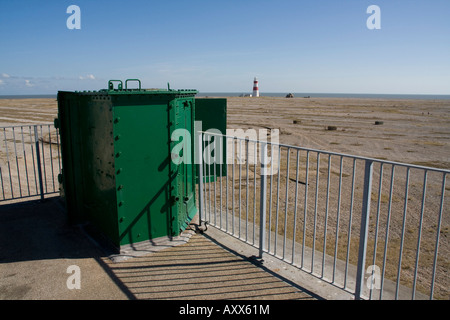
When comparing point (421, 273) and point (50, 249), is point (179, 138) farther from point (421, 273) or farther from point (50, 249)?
point (421, 273)

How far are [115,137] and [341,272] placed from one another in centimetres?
336

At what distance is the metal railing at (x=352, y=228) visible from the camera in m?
3.34

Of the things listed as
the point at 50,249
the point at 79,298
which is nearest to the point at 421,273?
the point at 79,298

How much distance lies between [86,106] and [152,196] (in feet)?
5.39

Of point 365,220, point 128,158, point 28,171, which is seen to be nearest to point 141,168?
point 128,158

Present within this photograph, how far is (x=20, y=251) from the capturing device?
15.4ft

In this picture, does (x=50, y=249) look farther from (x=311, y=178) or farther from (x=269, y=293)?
(x=311, y=178)


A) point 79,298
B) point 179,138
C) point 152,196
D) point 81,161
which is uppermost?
point 179,138

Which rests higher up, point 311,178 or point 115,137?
point 115,137

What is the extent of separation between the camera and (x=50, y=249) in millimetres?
4777

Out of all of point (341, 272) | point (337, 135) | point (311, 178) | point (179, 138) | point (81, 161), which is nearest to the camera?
point (341, 272)

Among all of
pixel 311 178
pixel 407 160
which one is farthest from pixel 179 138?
pixel 407 160
